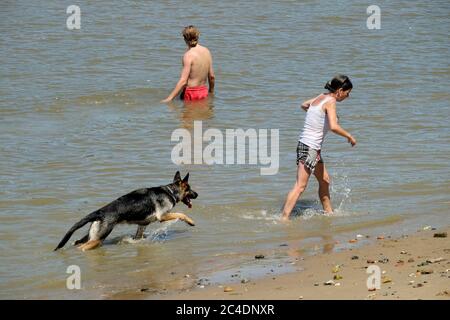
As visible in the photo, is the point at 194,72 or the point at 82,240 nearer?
the point at 82,240

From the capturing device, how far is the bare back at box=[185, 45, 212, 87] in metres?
14.5

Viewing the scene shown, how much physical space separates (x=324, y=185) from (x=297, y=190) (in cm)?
35

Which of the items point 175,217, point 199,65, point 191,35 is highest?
point 191,35

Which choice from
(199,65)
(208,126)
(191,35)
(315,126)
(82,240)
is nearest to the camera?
(82,240)

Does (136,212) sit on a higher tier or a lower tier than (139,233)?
higher

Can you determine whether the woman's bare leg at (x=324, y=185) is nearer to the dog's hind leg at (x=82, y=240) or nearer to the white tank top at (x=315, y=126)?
the white tank top at (x=315, y=126)

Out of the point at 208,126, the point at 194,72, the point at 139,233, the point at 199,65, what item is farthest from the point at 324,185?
the point at 194,72

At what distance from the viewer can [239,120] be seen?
1393 centimetres

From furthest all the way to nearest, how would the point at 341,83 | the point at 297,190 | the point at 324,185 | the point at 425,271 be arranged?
the point at 324,185, the point at 297,190, the point at 341,83, the point at 425,271

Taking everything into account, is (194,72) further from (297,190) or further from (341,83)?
(341,83)

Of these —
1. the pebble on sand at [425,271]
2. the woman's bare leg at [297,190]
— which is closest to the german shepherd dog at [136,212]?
the woman's bare leg at [297,190]

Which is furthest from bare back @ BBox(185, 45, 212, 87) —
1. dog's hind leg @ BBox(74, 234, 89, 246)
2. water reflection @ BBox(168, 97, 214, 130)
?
dog's hind leg @ BBox(74, 234, 89, 246)

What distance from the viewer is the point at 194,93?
48.9 ft
